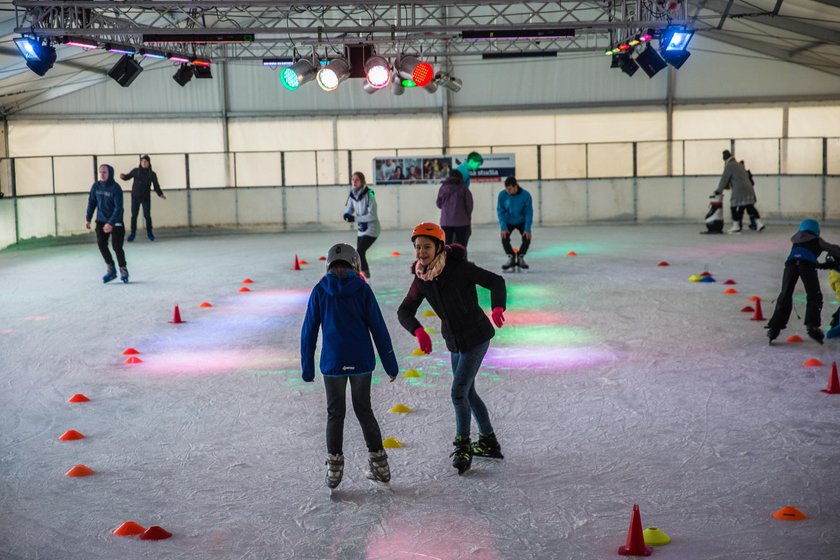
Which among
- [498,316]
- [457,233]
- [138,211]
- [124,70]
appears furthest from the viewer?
[138,211]

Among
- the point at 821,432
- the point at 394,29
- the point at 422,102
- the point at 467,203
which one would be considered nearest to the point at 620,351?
the point at 821,432

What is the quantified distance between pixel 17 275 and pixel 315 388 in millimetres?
10475

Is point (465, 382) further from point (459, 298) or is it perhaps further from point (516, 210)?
point (516, 210)

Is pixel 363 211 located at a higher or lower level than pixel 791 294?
higher

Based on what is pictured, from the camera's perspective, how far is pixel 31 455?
6.70 meters

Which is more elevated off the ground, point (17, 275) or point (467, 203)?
point (467, 203)

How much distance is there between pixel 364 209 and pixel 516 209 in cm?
241

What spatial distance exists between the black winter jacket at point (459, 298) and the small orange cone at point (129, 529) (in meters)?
Result: 1.87

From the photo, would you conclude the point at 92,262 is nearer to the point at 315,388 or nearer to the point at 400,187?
the point at 400,187

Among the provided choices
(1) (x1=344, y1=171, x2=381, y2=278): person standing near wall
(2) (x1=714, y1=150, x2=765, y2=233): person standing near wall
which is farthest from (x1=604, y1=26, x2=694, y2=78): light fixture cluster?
(1) (x1=344, y1=171, x2=381, y2=278): person standing near wall

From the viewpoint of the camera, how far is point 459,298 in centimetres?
614

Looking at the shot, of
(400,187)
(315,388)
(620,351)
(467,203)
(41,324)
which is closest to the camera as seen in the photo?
(315,388)

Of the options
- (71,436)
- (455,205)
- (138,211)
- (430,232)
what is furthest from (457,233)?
(138,211)

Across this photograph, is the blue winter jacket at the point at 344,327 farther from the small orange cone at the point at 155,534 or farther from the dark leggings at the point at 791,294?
the dark leggings at the point at 791,294
